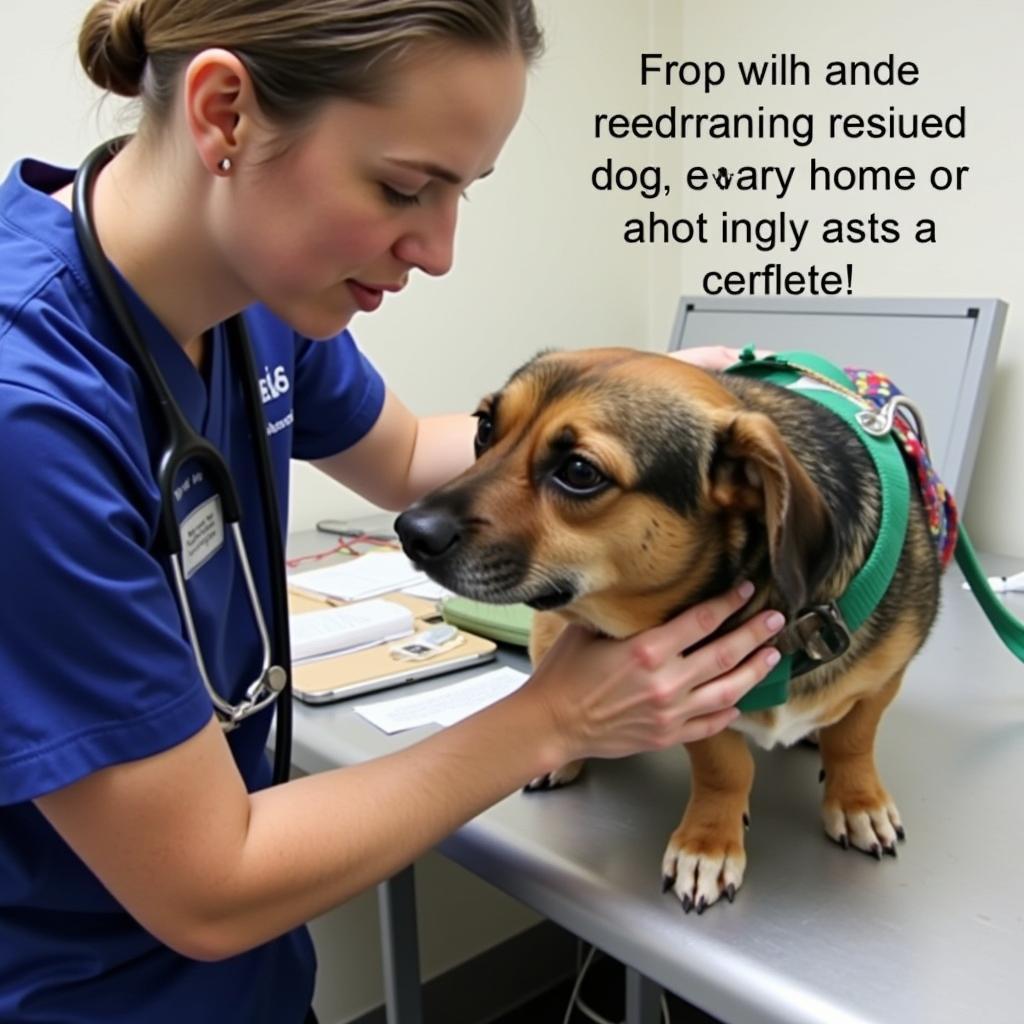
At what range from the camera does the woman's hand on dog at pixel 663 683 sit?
719mm

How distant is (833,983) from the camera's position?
2.02 feet

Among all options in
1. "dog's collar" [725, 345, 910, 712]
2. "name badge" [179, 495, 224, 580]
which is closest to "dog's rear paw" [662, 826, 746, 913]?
"dog's collar" [725, 345, 910, 712]

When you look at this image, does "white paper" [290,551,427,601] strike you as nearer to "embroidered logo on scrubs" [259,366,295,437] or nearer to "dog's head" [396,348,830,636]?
"embroidered logo on scrubs" [259,366,295,437]

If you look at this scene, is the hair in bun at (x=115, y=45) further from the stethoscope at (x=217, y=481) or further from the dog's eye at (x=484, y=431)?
the dog's eye at (x=484, y=431)

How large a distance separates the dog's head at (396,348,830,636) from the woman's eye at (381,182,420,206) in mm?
204

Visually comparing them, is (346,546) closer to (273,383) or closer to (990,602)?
(273,383)

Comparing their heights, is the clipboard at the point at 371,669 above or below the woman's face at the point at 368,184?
below

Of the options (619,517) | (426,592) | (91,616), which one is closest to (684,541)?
(619,517)

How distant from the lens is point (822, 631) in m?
0.75

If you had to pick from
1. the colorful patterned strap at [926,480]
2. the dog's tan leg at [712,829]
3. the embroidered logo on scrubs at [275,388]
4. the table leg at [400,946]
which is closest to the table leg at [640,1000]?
the table leg at [400,946]

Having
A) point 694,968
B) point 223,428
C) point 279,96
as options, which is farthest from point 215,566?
point 694,968

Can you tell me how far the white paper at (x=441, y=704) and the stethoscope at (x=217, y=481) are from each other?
141 millimetres

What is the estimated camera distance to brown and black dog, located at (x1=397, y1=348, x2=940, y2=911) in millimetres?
747

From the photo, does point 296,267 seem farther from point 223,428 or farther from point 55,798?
point 55,798
